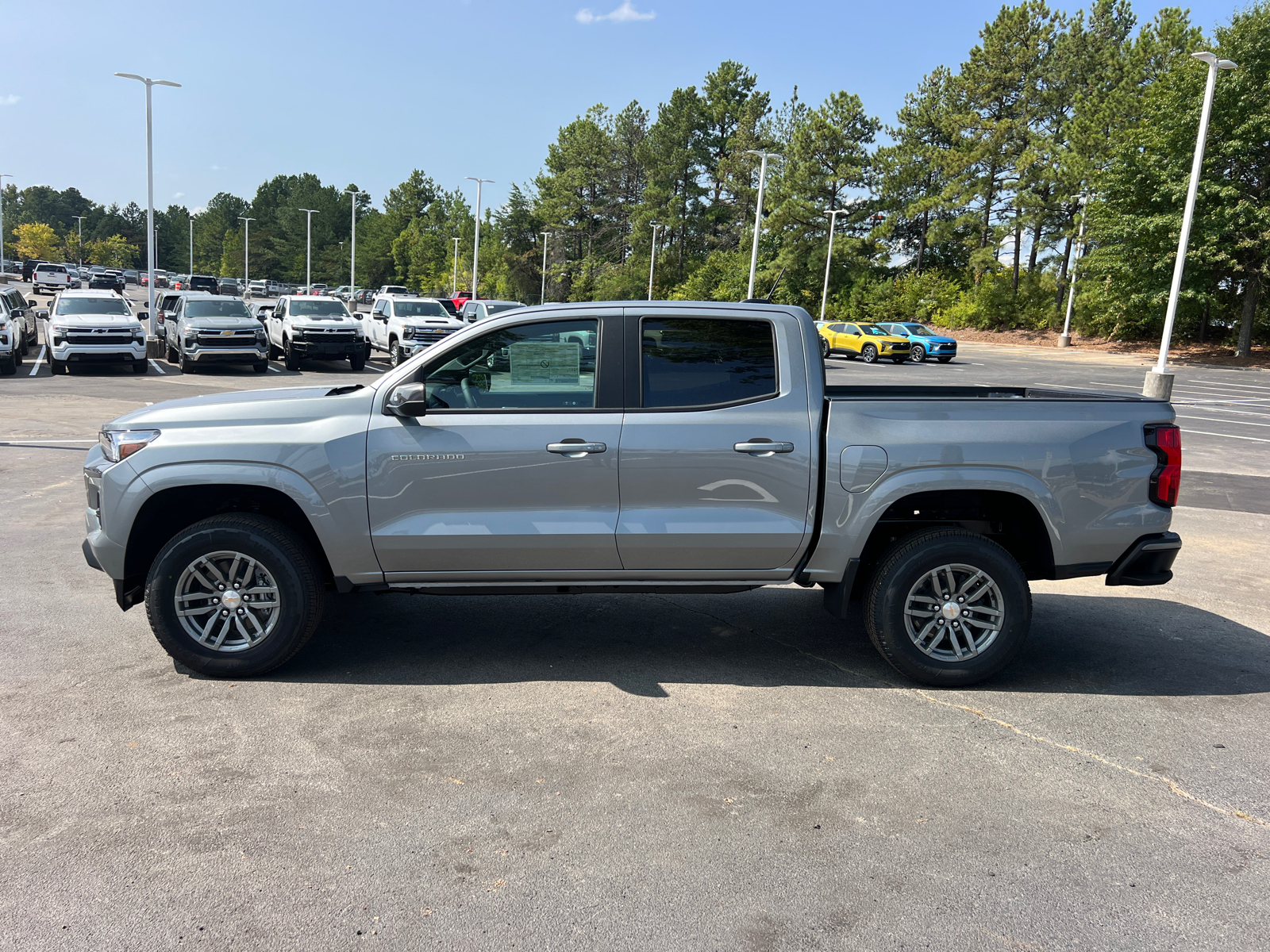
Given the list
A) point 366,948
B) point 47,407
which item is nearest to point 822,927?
point 366,948

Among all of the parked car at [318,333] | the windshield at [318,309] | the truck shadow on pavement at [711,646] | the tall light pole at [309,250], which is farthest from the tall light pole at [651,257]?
the truck shadow on pavement at [711,646]

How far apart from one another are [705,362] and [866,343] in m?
36.2

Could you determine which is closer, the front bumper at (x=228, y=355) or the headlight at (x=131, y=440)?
the headlight at (x=131, y=440)

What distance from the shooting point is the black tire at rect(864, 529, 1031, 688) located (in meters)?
4.81

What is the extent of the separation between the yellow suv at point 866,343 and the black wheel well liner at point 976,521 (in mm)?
33506

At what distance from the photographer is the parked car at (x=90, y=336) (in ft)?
69.3

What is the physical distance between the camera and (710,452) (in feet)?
15.4

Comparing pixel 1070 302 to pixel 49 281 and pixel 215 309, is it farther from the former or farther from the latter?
pixel 49 281

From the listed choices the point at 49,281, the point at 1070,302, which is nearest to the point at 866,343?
the point at 1070,302

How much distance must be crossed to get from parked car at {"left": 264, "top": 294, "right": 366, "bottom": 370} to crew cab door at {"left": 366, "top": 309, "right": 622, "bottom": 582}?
824 inches

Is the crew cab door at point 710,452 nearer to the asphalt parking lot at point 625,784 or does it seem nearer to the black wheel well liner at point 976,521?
the black wheel well liner at point 976,521

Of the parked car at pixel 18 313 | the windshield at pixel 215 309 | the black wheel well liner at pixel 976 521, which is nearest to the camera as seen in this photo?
the black wheel well liner at pixel 976 521

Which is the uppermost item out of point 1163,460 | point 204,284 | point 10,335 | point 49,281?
point 204,284

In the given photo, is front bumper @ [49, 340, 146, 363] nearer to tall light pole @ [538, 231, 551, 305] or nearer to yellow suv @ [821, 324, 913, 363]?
yellow suv @ [821, 324, 913, 363]
